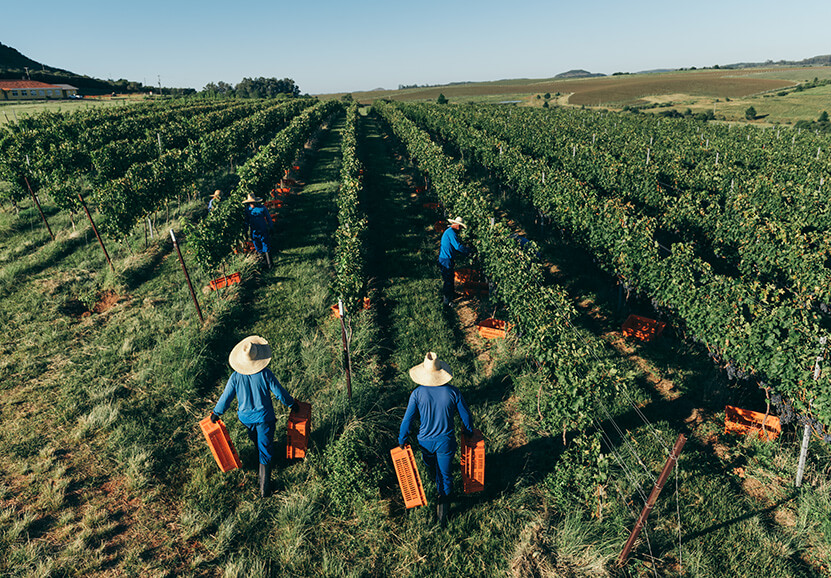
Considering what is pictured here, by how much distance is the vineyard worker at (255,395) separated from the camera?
16.0 feet

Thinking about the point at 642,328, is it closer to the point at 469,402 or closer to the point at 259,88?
the point at 469,402

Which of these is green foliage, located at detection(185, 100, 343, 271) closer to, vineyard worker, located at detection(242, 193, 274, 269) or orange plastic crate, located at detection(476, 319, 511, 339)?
vineyard worker, located at detection(242, 193, 274, 269)

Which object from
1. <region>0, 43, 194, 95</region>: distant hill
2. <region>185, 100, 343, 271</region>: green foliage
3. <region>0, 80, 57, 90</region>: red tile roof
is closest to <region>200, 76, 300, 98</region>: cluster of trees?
<region>0, 43, 194, 95</region>: distant hill

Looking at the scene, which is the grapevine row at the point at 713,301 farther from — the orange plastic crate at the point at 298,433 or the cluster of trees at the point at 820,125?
the cluster of trees at the point at 820,125

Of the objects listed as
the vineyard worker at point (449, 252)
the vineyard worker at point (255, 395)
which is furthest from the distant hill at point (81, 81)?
the vineyard worker at point (255, 395)

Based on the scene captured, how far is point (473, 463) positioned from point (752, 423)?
14.6 ft

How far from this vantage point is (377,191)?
66.0 feet

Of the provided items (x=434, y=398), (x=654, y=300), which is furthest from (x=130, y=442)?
(x=654, y=300)

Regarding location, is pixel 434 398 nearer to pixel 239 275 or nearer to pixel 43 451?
pixel 43 451

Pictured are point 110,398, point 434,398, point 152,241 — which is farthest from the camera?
point 152,241

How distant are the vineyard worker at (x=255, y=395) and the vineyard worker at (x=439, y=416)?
1.72m

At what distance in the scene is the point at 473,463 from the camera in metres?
4.88

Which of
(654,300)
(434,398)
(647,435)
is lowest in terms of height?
(647,435)

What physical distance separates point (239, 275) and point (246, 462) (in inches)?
247
